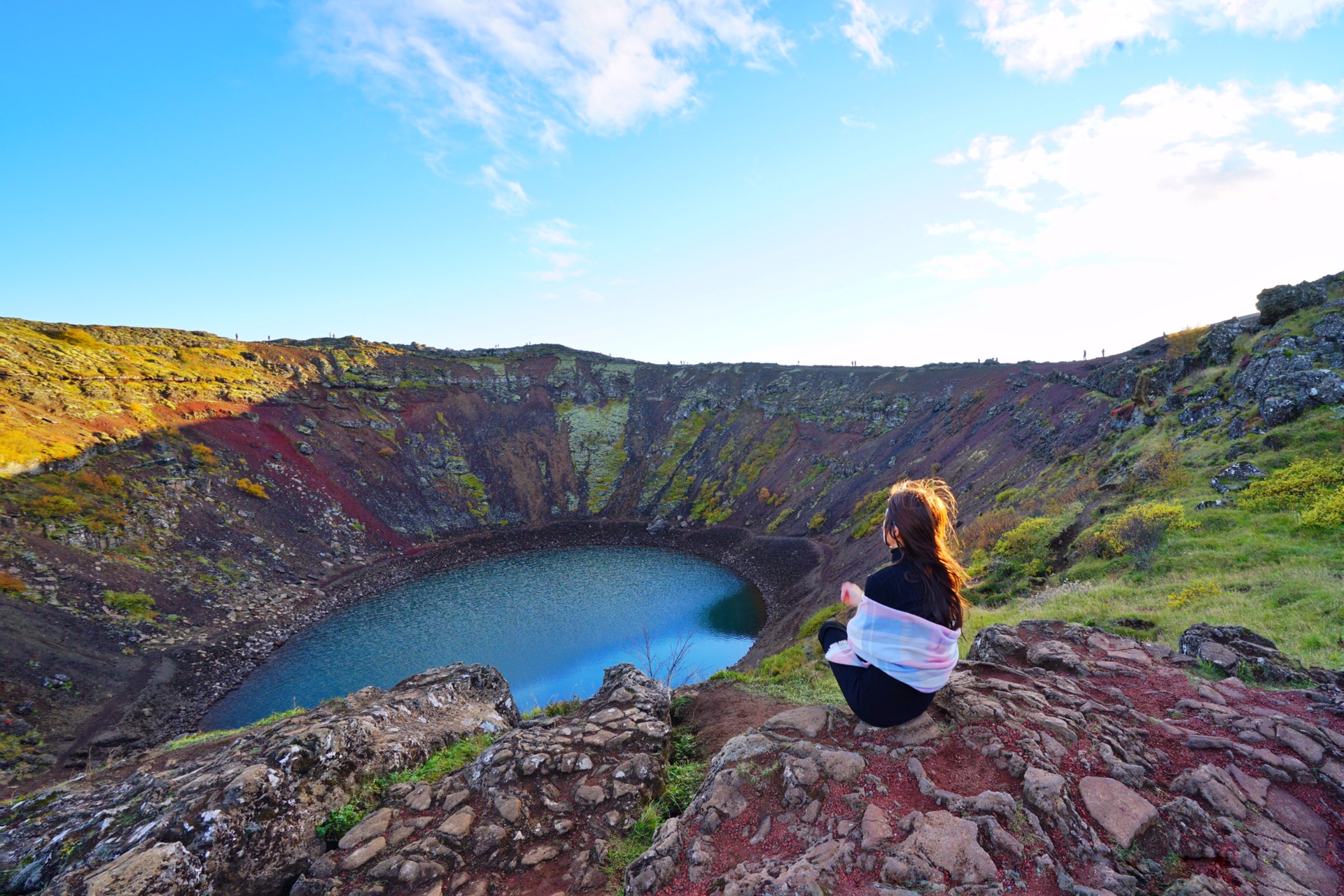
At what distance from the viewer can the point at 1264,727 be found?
4473 millimetres

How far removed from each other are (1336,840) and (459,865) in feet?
24.0

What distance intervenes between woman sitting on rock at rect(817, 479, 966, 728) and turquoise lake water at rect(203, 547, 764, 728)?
19.5 m

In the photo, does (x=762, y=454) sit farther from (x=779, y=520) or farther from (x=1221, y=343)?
(x=1221, y=343)

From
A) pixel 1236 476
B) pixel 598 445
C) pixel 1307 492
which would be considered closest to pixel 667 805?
pixel 1307 492

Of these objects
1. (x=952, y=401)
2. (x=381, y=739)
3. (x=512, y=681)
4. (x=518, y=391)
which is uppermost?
(x=518, y=391)

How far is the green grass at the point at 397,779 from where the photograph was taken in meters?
6.45

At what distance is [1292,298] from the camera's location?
1930 centimetres

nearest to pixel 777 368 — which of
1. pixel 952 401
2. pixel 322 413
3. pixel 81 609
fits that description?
pixel 952 401

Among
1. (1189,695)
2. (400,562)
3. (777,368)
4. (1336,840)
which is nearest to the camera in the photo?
(1336,840)

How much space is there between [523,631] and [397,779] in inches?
994

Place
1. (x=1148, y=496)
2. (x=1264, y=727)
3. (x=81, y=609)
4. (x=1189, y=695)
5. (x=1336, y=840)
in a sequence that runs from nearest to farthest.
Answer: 1. (x=1336, y=840)
2. (x=1264, y=727)
3. (x=1189, y=695)
4. (x=1148, y=496)
5. (x=81, y=609)

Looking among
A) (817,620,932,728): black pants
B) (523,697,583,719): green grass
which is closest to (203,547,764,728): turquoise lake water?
(523,697,583,719): green grass

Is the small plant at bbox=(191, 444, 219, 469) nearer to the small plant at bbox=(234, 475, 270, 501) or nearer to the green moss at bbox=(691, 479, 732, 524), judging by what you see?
the small plant at bbox=(234, 475, 270, 501)

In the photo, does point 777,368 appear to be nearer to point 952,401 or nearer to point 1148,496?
point 952,401
